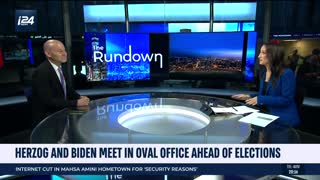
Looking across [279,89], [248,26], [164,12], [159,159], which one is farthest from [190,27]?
[159,159]

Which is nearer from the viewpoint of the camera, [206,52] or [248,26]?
[206,52]

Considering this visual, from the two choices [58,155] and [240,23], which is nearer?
[58,155]

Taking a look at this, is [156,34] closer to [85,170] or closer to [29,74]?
[29,74]

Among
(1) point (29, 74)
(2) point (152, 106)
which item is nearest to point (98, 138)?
(2) point (152, 106)

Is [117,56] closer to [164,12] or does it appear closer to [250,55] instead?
[164,12]

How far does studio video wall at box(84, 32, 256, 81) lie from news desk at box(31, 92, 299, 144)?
1527mm

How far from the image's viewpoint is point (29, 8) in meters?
4.37

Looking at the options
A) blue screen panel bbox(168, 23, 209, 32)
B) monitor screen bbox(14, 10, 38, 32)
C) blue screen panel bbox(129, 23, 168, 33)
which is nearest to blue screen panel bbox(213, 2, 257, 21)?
blue screen panel bbox(168, 23, 209, 32)

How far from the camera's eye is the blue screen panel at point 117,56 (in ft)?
14.4

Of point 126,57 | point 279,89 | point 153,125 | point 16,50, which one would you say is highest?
point 16,50

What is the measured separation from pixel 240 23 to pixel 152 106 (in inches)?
105

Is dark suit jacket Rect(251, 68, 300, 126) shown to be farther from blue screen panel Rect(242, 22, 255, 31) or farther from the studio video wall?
blue screen panel Rect(242, 22, 255, 31)

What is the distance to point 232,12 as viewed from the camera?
468 cm

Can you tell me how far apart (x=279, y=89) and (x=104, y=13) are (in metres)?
3.29
